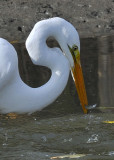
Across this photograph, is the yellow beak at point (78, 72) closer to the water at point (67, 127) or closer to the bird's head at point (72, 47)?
the bird's head at point (72, 47)

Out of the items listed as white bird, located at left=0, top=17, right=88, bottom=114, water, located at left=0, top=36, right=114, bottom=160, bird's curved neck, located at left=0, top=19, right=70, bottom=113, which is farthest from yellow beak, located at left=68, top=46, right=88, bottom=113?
water, located at left=0, top=36, right=114, bottom=160

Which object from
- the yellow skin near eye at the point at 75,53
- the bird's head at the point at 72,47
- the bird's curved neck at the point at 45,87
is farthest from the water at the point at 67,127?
the yellow skin near eye at the point at 75,53

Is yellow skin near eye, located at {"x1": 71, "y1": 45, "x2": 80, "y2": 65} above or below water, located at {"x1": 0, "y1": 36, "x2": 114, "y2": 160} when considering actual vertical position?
above

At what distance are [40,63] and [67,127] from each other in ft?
3.47

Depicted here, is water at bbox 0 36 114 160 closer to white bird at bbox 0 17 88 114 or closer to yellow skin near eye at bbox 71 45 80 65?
white bird at bbox 0 17 88 114

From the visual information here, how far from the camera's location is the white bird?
6098mm

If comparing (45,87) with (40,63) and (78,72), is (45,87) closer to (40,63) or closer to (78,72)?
(40,63)

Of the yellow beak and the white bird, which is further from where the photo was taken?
the yellow beak

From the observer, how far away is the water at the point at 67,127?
5906 mm

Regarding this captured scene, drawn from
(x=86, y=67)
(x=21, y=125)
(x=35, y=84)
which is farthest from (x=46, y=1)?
(x=21, y=125)

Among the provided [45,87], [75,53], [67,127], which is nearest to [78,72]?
[75,53]

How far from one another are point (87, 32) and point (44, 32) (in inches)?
274

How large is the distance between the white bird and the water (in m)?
0.43

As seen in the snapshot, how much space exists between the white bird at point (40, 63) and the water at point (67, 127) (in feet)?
1.41
